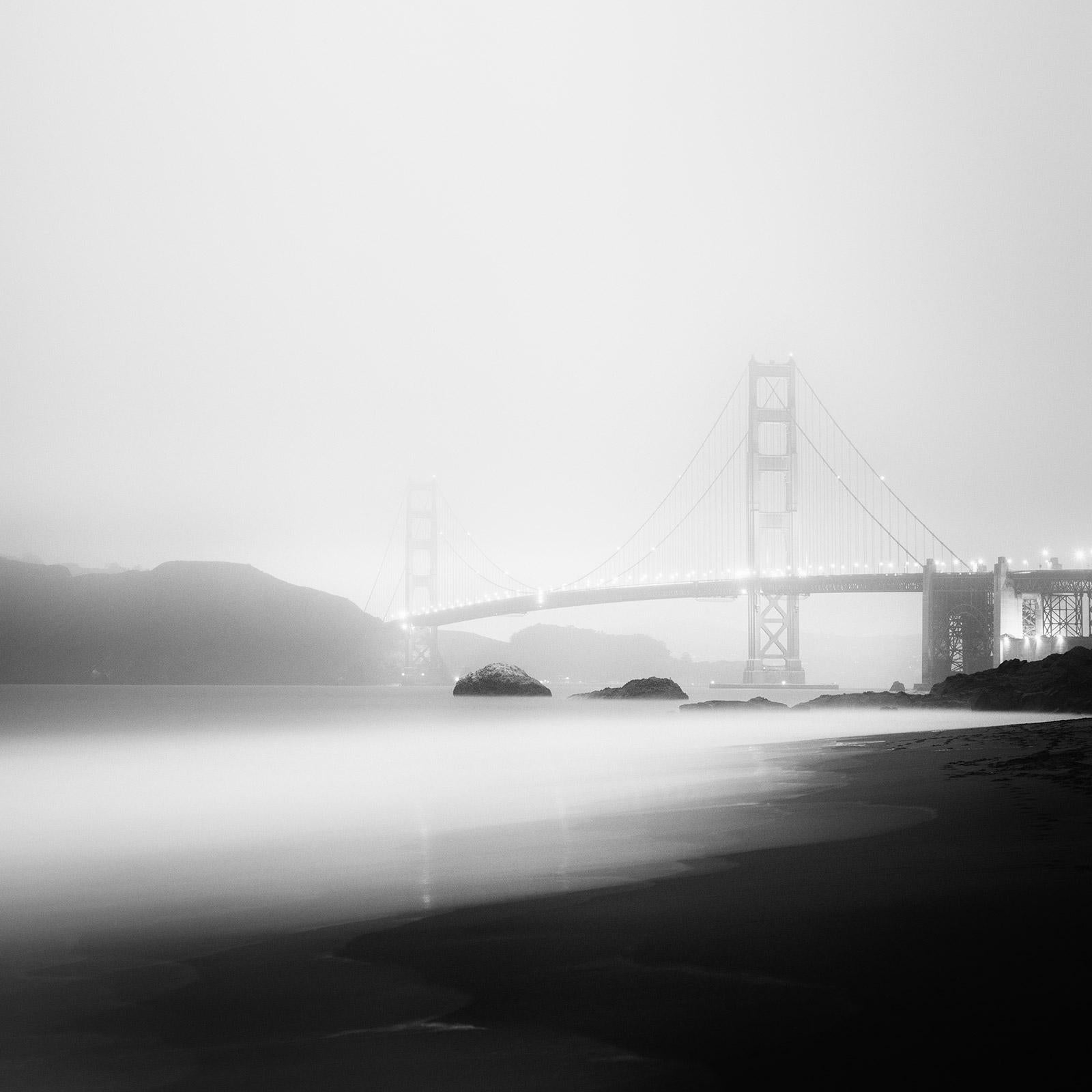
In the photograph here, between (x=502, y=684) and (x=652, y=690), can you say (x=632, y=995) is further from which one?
(x=502, y=684)

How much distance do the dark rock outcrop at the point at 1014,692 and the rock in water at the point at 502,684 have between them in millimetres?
17424

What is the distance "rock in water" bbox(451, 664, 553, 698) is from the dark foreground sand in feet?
152

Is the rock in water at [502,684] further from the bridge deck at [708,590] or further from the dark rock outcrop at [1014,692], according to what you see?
the dark rock outcrop at [1014,692]

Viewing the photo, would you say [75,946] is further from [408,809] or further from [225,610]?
[225,610]

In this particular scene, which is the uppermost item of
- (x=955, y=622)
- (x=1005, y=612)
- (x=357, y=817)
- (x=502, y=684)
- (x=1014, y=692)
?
(x=1005, y=612)

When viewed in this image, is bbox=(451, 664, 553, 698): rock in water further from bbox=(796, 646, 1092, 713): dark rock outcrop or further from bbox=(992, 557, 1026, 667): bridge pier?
bbox=(992, 557, 1026, 667): bridge pier

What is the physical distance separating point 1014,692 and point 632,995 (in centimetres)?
2679

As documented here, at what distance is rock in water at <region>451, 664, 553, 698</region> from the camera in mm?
50594

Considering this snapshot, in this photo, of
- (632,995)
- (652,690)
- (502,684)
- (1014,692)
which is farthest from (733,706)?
(632,995)

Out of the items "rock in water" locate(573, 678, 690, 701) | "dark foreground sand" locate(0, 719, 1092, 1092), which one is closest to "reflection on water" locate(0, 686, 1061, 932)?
"dark foreground sand" locate(0, 719, 1092, 1092)

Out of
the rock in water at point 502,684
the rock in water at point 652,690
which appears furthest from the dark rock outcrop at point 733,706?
the rock in water at point 502,684

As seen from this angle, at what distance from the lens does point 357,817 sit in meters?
8.28

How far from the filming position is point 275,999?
2.89m

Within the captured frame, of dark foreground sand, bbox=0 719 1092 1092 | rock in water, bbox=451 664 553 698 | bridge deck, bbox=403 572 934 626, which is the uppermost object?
bridge deck, bbox=403 572 934 626
